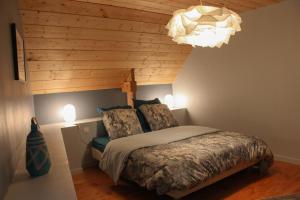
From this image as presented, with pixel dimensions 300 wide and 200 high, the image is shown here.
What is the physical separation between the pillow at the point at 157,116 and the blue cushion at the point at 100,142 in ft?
2.18

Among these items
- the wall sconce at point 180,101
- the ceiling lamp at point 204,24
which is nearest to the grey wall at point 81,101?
the wall sconce at point 180,101

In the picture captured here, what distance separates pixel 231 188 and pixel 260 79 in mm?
1658

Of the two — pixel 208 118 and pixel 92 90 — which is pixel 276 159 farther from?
pixel 92 90

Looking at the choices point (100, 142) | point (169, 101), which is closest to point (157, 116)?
point (100, 142)

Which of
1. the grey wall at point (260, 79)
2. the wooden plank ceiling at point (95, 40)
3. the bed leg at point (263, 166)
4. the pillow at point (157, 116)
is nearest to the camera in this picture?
the wooden plank ceiling at point (95, 40)

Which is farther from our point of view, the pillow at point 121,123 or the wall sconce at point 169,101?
the wall sconce at point 169,101

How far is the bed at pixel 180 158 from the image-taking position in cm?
217

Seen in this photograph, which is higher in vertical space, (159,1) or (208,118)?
(159,1)

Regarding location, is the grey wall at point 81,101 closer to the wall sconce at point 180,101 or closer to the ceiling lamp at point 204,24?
the wall sconce at point 180,101

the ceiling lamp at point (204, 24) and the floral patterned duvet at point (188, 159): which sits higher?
the ceiling lamp at point (204, 24)

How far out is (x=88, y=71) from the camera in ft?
11.9

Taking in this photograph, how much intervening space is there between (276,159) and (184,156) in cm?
189

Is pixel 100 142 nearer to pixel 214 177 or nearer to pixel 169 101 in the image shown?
pixel 214 177

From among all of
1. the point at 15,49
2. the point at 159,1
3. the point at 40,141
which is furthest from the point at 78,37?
the point at 40,141
